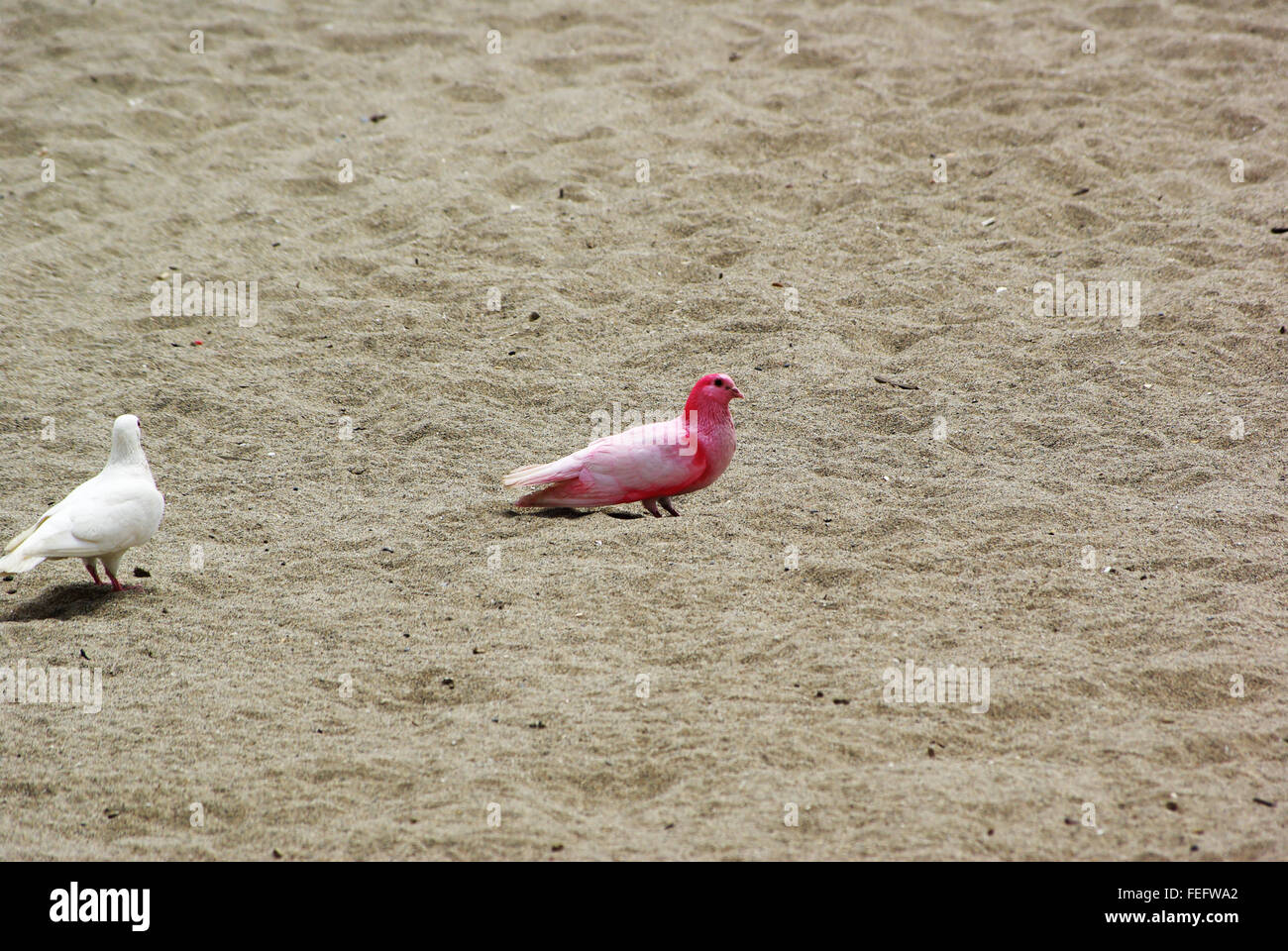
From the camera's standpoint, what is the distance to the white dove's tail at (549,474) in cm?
380

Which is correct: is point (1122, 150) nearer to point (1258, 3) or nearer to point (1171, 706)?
point (1258, 3)

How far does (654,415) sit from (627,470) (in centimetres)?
76

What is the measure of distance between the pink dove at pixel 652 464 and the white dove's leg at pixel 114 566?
122 cm

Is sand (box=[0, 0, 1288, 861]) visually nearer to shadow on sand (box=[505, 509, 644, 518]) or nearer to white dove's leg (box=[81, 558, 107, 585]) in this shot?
shadow on sand (box=[505, 509, 644, 518])

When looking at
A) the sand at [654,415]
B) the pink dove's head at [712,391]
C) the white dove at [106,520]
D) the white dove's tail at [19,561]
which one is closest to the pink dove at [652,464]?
the pink dove's head at [712,391]

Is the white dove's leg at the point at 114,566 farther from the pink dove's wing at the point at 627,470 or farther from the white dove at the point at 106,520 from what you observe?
the pink dove's wing at the point at 627,470

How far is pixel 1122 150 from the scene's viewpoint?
20.0 ft

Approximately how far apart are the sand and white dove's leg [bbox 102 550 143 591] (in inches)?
3.0

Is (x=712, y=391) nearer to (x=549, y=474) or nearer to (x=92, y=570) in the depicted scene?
(x=549, y=474)

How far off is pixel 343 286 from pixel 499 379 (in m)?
1.20

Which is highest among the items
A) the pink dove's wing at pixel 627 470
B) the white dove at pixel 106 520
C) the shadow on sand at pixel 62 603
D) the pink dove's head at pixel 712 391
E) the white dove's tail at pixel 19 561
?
the pink dove's head at pixel 712 391

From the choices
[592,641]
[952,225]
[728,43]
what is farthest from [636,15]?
[592,641]

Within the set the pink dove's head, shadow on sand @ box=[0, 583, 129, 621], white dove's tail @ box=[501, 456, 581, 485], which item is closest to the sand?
shadow on sand @ box=[0, 583, 129, 621]

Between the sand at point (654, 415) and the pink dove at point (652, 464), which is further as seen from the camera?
the pink dove at point (652, 464)
